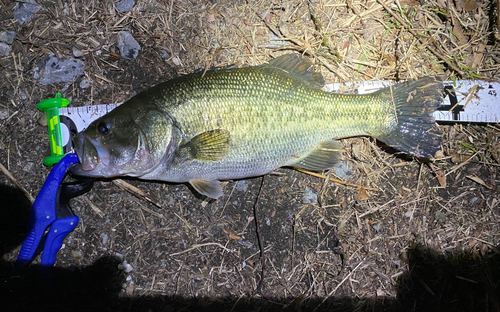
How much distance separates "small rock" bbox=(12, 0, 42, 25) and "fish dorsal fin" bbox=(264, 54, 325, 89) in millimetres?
2807

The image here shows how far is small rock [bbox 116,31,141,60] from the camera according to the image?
3215 millimetres

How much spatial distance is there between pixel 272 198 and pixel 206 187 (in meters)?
0.80

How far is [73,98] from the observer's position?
3.19 meters

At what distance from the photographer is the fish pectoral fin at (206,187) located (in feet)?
9.18

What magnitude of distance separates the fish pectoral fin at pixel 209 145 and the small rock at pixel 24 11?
2.54 m

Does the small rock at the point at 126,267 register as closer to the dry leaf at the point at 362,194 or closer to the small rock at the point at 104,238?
the small rock at the point at 104,238

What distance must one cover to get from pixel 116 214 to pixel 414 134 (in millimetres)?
3351

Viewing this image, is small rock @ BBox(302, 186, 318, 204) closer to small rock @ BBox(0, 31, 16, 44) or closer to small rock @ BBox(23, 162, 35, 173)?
small rock @ BBox(23, 162, 35, 173)

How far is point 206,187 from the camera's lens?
111 inches

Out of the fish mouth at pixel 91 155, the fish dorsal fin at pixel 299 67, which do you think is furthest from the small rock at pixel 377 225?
the fish mouth at pixel 91 155

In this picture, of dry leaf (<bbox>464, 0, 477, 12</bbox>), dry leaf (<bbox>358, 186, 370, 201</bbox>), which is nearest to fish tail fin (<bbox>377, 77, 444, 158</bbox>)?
dry leaf (<bbox>358, 186, 370, 201</bbox>)

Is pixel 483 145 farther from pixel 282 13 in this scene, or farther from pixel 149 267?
pixel 149 267

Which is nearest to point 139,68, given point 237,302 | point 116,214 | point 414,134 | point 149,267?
point 116,214

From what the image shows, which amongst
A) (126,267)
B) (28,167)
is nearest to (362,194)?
(126,267)
